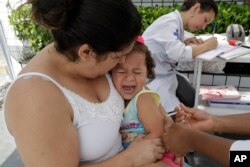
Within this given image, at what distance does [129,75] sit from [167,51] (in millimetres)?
949

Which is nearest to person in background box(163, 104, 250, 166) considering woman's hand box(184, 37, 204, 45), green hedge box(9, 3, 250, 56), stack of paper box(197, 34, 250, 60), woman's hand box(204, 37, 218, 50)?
stack of paper box(197, 34, 250, 60)

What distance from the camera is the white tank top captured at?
3.35 ft

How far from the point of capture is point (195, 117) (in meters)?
1.60

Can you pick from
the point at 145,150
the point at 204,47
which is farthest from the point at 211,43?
the point at 145,150

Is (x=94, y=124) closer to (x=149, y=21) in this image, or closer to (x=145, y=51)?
(x=145, y=51)

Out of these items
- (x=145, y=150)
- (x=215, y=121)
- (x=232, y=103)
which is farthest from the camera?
(x=232, y=103)

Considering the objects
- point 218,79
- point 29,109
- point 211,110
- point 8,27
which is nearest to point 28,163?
point 29,109

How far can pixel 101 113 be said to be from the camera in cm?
109

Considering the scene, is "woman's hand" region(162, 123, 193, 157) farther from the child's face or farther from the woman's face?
Result: the woman's face

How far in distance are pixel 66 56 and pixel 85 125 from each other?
0.26 m

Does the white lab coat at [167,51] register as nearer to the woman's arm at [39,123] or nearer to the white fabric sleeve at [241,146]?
the white fabric sleeve at [241,146]

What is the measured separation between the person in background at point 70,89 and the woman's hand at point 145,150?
2 cm

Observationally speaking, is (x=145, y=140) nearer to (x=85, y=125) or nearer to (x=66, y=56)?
(x=85, y=125)

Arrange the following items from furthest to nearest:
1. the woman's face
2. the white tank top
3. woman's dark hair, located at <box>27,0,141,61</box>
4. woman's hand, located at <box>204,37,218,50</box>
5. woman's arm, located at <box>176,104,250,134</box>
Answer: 1. the woman's face
2. woman's hand, located at <box>204,37,218,50</box>
3. woman's arm, located at <box>176,104,250,134</box>
4. the white tank top
5. woman's dark hair, located at <box>27,0,141,61</box>
